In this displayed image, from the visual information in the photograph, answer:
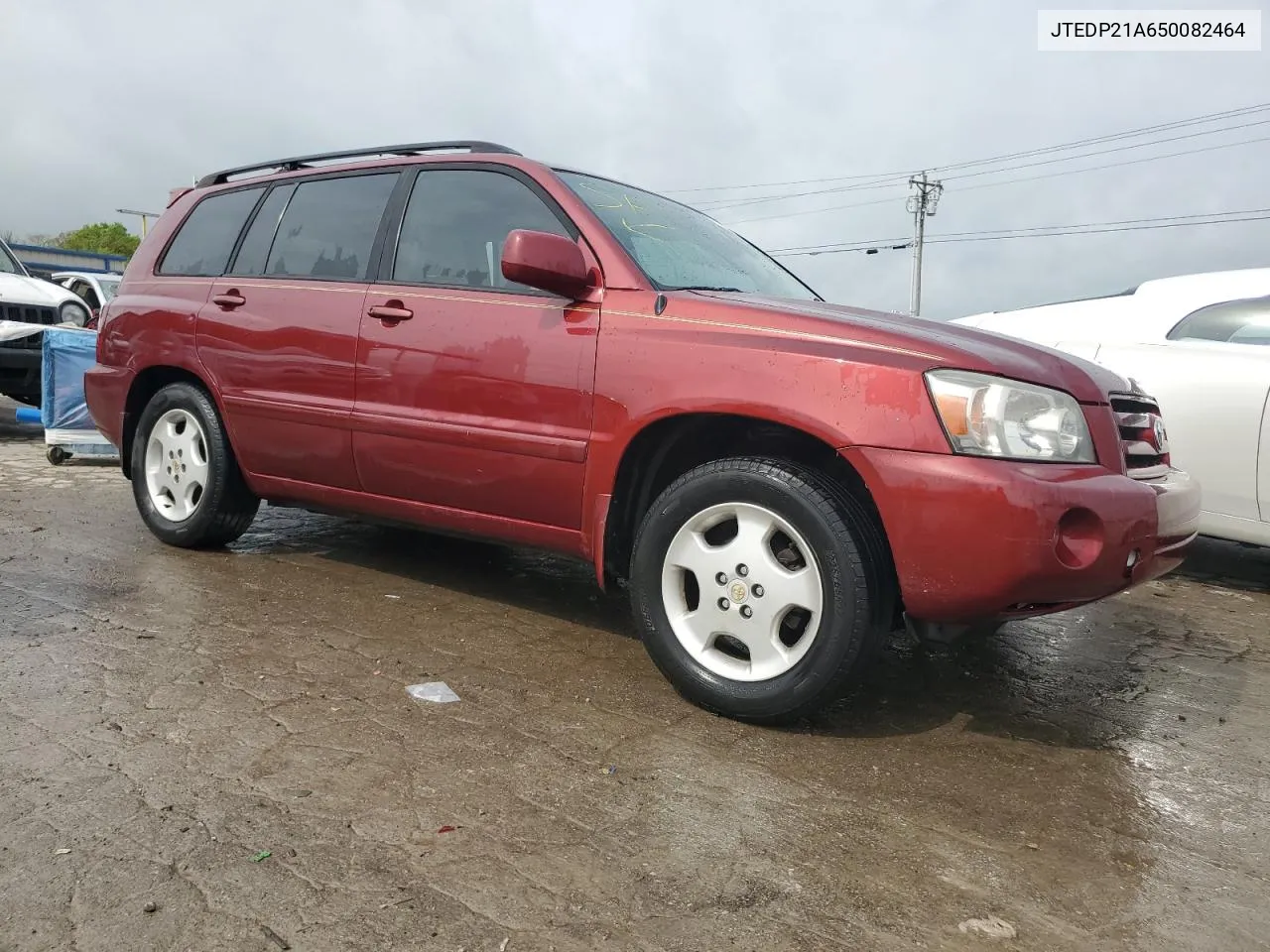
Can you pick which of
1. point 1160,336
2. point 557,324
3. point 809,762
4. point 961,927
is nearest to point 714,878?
point 961,927

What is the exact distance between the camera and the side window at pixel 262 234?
4246 mm

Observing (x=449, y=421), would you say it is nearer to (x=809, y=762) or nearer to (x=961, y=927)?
(x=809, y=762)

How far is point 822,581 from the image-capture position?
2.67m

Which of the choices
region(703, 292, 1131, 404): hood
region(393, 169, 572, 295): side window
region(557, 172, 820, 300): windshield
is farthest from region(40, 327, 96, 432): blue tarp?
region(703, 292, 1131, 404): hood

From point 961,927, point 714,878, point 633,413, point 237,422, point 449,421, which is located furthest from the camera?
point 237,422

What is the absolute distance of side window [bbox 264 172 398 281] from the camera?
388 cm

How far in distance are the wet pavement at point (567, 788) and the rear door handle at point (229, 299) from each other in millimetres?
1226

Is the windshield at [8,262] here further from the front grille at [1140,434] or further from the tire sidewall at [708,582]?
the front grille at [1140,434]

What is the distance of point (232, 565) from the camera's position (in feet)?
14.4

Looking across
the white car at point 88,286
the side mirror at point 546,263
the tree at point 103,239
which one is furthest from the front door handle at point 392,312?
the tree at point 103,239

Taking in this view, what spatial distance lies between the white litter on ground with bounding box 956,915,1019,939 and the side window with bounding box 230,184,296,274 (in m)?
3.70

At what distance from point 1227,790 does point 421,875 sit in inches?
82.6

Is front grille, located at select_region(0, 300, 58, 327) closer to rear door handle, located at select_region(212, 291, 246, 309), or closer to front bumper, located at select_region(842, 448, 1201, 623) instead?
rear door handle, located at select_region(212, 291, 246, 309)

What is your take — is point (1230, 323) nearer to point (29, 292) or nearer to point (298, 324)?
point (298, 324)
